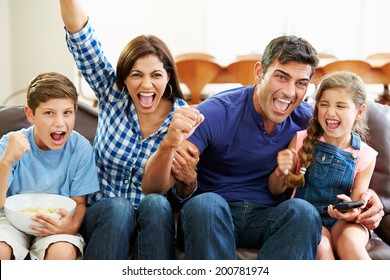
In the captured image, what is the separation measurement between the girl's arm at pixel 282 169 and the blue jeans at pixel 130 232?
383mm

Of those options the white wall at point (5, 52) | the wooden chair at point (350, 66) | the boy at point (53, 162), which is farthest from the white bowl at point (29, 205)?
the white wall at point (5, 52)

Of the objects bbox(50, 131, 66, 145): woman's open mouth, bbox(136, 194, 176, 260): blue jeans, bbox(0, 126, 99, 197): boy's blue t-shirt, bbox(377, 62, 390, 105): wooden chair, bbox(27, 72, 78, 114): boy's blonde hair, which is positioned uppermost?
bbox(27, 72, 78, 114): boy's blonde hair

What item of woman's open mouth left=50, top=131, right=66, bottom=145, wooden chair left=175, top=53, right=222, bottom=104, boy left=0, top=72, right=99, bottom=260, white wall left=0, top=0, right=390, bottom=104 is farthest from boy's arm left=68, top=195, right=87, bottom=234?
white wall left=0, top=0, right=390, bottom=104

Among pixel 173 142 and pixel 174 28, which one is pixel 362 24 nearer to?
pixel 174 28

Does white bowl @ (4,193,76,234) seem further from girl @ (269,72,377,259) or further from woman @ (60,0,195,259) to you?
girl @ (269,72,377,259)

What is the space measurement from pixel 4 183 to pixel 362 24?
512cm

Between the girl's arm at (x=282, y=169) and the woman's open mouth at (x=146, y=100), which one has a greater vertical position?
the woman's open mouth at (x=146, y=100)

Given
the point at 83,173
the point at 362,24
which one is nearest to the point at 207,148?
the point at 83,173

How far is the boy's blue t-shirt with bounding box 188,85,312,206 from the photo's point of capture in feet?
6.50

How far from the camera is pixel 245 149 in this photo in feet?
A: 6.52

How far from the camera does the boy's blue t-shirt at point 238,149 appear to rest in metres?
1.98

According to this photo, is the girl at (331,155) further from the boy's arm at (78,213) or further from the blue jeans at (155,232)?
the boy's arm at (78,213)

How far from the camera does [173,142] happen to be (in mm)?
1773

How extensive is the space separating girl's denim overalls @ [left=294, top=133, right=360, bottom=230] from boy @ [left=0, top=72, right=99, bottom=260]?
0.71 metres
